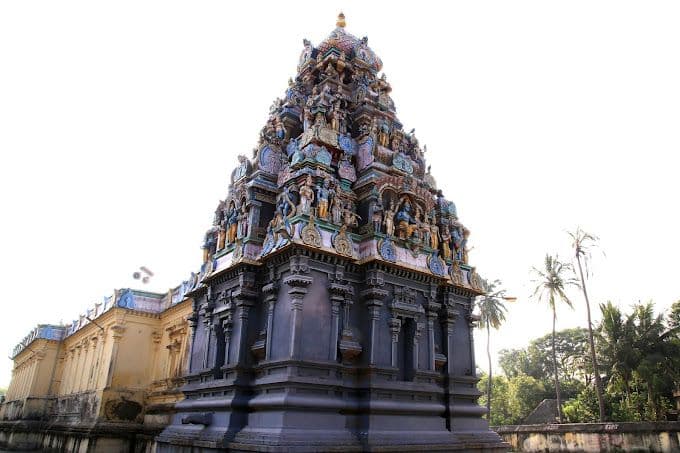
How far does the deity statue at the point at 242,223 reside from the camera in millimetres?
15195

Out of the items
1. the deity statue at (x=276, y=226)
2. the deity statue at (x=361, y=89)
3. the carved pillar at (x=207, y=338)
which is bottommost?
the carved pillar at (x=207, y=338)

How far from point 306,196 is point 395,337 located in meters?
4.43

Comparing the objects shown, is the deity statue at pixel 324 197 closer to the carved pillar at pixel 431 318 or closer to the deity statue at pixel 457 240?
the carved pillar at pixel 431 318

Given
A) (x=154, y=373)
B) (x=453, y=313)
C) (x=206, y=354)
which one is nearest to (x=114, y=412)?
(x=154, y=373)

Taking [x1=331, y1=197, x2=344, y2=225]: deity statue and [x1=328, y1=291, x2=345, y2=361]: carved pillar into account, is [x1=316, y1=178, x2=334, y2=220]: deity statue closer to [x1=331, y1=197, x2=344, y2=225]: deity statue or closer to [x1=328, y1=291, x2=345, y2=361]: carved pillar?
[x1=331, y1=197, x2=344, y2=225]: deity statue

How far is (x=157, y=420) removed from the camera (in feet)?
76.4

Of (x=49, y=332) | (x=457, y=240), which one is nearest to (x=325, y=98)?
(x=457, y=240)

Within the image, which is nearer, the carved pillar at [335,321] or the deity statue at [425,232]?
the carved pillar at [335,321]

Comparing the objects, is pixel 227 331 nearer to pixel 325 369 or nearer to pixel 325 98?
pixel 325 369

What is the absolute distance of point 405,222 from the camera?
15.2 metres

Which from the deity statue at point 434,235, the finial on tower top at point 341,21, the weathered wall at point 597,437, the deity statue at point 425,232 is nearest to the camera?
the deity statue at point 425,232

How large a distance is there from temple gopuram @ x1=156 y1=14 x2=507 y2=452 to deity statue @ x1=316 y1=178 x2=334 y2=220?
0.18 feet

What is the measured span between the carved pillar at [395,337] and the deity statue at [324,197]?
333cm

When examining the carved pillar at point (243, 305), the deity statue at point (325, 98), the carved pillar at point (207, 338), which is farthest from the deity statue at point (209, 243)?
the deity statue at point (325, 98)
